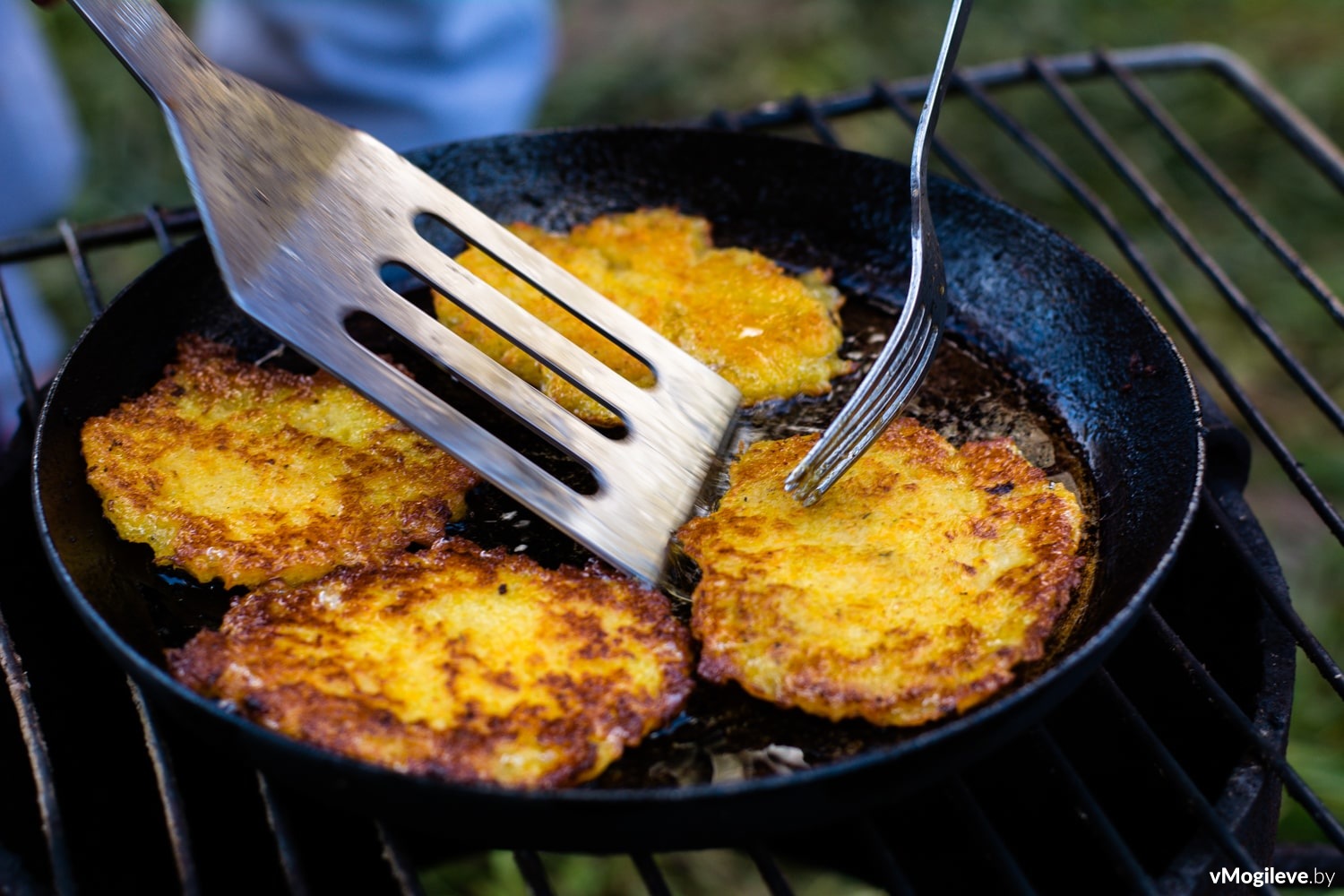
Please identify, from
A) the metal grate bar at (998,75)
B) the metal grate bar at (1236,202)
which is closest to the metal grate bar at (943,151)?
the metal grate bar at (998,75)

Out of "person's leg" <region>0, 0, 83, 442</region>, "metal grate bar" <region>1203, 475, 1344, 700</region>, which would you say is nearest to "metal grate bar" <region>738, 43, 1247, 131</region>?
"metal grate bar" <region>1203, 475, 1344, 700</region>

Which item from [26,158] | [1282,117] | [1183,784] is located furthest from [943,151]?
[26,158]

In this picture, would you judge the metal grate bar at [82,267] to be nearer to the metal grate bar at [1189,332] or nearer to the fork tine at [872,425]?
the fork tine at [872,425]

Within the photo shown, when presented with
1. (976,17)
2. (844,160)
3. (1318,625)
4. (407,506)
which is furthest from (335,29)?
(1318,625)

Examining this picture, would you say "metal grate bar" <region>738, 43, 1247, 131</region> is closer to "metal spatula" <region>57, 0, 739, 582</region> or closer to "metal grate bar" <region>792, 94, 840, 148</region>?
"metal grate bar" <region>792, 94, 840, 148</region>

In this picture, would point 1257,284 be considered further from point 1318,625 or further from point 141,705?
point 141,705

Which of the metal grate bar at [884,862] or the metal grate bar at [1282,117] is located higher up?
the metal grate bar at [1282,117]
